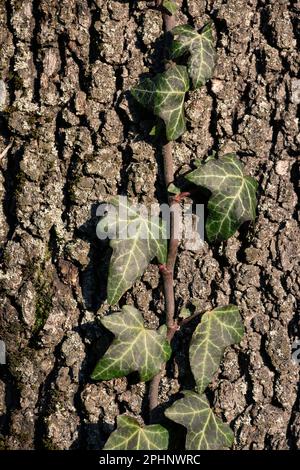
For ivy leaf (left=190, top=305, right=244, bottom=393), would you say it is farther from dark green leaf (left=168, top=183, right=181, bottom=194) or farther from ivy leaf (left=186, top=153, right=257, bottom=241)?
→ dark green leaf (left=168, top=183, right=181, bottom=194)

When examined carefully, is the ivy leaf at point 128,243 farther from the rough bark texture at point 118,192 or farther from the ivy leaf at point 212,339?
the ivy leaf at point 212,339

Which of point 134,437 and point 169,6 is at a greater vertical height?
point 169,6

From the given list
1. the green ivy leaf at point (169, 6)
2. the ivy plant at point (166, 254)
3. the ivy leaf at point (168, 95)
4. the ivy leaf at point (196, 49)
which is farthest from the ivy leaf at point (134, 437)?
the green ivy leaf at point (169, 6)

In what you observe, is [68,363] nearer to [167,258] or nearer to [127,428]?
[127,428]

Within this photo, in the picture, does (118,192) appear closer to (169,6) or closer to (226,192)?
(226,192)

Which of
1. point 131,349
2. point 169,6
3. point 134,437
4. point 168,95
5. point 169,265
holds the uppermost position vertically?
point 169,6

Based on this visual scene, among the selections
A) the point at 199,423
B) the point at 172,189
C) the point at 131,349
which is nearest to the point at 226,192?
the point at 172,189

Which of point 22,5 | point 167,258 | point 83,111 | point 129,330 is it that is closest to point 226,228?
point 167,258
